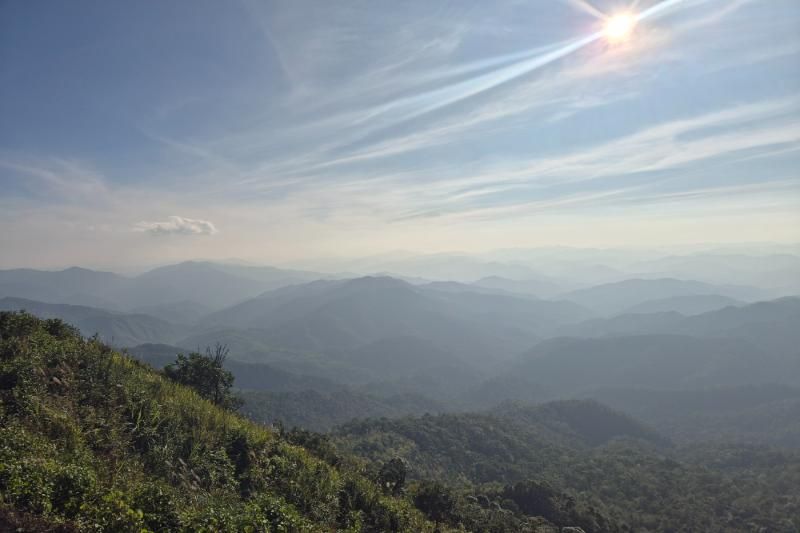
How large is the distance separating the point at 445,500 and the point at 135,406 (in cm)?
2047

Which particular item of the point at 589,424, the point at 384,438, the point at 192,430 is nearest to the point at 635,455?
the point at 589,424

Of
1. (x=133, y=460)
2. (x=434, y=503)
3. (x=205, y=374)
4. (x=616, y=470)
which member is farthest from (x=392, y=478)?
(x=616, y=470)

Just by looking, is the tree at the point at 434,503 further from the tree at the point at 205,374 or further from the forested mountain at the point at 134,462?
the tree at the point at 205,374

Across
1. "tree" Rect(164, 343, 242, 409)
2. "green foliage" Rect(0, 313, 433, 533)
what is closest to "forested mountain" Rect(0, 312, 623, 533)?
"green foliage" Rect(0, 313, 433, 533)

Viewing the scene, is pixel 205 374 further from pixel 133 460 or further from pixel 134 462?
pixel 134 462

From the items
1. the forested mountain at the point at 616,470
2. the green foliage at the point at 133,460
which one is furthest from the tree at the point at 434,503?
the forested mountain at the point at 616,470

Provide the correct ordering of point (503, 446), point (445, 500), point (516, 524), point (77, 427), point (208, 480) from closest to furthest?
point (77, 427)
point (208, 480)
point (445, 500)
point (516, 524)
point (503, 446)

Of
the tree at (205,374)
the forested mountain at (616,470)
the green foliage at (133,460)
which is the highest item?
the green foliage at (133,460)

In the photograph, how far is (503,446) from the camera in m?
119

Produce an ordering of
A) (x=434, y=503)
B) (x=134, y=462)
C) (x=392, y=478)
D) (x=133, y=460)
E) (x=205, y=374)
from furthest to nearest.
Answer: (x=205, y=374), (x=392, y=478), (x=434, y=503), (x=133, y=460), (x=134, y=462)

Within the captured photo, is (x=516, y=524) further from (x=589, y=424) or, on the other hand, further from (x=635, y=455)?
(x=589, y=424)

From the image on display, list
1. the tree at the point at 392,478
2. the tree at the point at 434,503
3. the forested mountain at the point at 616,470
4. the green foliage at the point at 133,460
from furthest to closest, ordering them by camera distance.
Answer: the forested mountain at the point at 616,470, the tree at the point at 392,478, the tree at the point at 434,503, the green foliage at the point at 133,460

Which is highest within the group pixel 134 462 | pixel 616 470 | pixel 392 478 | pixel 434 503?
pixel 134 462

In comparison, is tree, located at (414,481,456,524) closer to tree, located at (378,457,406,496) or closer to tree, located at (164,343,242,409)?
tree, located at (378,457,406,496)
